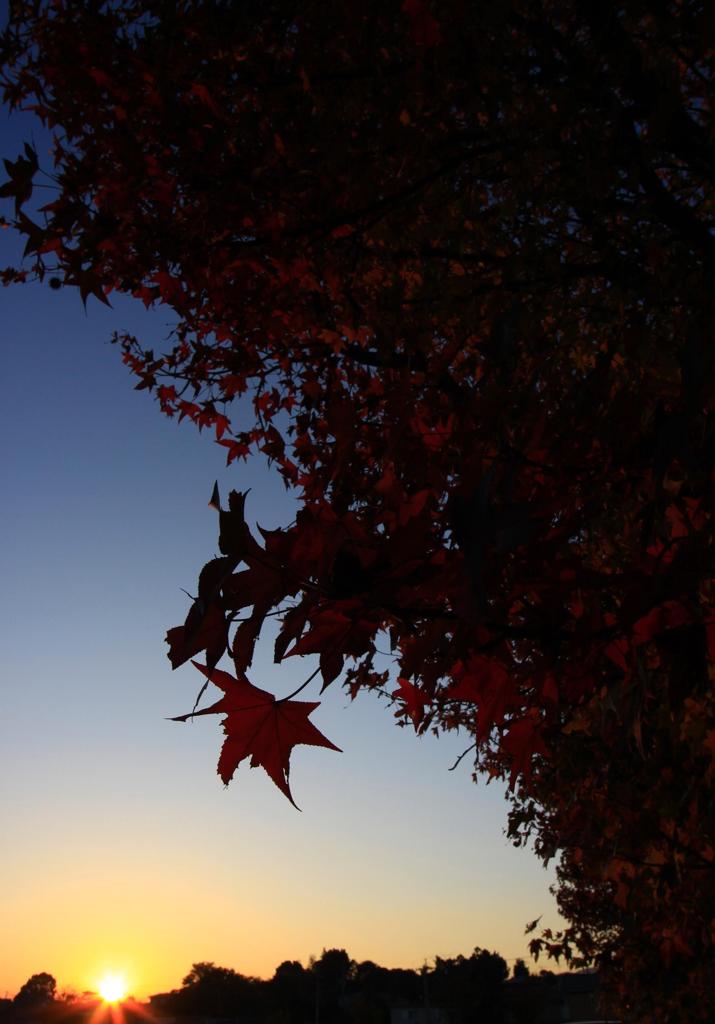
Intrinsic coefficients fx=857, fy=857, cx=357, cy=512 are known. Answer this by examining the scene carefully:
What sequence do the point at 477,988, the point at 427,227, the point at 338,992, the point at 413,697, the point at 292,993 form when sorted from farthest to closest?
the point at 338,992
the point at 292,993
the point at 477,988
the point at 427,227
the point at 413,697

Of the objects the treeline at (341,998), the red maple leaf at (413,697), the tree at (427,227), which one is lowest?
the treeline at (341,998)

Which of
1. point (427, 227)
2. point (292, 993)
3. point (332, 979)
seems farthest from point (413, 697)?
point (332, 979)

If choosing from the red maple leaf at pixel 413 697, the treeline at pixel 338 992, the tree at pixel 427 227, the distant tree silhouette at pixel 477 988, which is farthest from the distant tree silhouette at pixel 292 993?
the red maple leaf at pixel 413 697

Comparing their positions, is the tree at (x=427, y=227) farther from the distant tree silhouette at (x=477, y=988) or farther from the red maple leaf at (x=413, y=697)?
the distant tree silhouette at (x=477, y=988)

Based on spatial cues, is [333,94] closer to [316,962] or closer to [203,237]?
[203,237]

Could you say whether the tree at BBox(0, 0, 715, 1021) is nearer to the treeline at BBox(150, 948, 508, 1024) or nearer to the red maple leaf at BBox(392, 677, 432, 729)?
the red maple leaf at BBox(392, 677, 432, 729)

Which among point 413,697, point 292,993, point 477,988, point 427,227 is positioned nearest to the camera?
point 413,697

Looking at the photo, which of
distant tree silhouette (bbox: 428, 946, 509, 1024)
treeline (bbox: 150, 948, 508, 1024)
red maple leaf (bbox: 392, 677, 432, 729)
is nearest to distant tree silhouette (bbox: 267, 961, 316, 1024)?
treeline (bbox: 150, 948, 508, 1024)

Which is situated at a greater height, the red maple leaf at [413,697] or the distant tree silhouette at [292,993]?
the red maple leaf at [413,697]

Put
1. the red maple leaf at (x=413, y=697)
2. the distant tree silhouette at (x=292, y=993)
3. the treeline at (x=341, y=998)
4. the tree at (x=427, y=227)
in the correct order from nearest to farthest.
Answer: the red maple leaf at (x=413, y=697) → the tree at (x=427, y=227) → the treeline at (x=341, y=998) → the distant tree silhouette at (x=292, y=993)

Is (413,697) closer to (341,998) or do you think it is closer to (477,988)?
(477,988)

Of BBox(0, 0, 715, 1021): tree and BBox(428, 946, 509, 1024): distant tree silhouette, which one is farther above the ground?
BBox(0, 0, 715, 1021): tree

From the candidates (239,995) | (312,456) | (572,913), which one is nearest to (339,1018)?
(239,995)

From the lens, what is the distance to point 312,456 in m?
6.68
